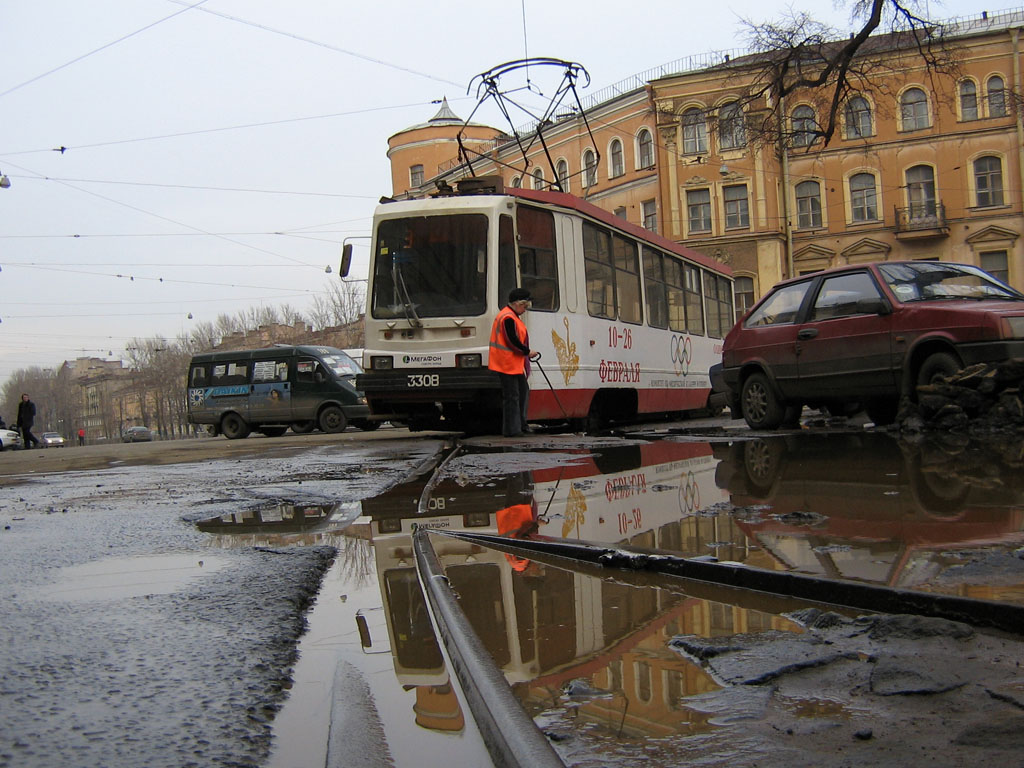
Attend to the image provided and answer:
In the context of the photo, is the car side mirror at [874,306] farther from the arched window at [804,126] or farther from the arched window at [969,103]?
the arched window at [969,103]

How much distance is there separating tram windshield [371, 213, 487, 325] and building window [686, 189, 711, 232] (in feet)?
112

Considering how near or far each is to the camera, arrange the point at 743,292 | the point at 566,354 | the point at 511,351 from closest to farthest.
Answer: the point at 511,351, the point at 566,354, the point at 743,292

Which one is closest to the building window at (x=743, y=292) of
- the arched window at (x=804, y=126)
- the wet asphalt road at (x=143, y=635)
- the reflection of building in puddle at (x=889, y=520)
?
the arched window at (x=804, y=126)

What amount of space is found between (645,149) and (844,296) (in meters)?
38.5

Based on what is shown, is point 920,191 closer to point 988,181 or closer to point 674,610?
point 988,181

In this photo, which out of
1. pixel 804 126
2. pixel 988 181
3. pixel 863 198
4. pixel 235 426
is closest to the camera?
pixel 235 426

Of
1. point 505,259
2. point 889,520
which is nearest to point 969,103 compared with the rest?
point 505,259

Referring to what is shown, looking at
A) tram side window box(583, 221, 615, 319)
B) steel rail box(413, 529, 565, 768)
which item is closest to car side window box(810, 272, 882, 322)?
tram side window box(583, 221, 615, 319)

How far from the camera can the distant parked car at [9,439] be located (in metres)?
35.5

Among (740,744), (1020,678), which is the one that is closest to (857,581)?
(1020,678)

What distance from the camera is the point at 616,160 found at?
48094 millimetres

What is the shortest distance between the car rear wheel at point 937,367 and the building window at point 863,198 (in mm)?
38930

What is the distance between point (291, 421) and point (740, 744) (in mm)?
25541

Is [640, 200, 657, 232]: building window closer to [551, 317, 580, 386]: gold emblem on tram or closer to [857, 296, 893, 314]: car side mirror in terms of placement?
[551, 317, 580, 386]: gold emblem on tram
